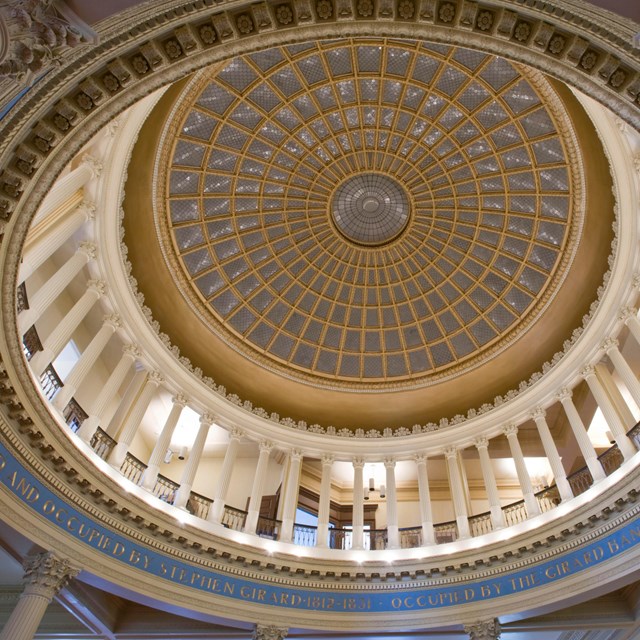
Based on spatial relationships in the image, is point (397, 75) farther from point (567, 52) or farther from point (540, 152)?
point (567, 52)

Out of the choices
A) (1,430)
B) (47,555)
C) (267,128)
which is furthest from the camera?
(267,128)

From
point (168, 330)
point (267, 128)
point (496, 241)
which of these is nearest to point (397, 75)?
point (267, 128)

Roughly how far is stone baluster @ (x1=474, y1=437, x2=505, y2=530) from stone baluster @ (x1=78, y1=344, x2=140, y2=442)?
40.2 ft

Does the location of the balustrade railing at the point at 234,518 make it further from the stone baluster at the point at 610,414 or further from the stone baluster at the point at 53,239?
the stone baluster at the point at 610,414

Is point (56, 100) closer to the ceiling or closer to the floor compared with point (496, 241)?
closer to the floor

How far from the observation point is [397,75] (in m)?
17.8

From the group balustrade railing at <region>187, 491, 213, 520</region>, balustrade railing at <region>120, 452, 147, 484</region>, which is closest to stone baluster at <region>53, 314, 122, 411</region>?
balustrade railing at <region>120, 452, 147, 484</region>

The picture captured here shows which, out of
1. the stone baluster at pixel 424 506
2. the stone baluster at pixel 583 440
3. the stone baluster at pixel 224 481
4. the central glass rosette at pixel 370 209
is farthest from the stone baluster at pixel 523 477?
the stone baluster at pixel 224 481

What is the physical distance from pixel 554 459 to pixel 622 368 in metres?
3.51

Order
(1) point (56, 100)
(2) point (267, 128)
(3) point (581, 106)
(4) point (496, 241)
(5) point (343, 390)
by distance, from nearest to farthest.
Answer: (1) point (56, 100), (3) point (581, 106), (2) point (267, 128), (4) point (496, 241), (5) point (343, 390)

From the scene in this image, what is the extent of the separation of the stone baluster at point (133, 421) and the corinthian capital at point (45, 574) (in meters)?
3.53

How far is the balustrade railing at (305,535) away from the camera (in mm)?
18469

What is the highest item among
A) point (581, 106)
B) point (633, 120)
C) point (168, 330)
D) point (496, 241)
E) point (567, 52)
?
point (496, 241)

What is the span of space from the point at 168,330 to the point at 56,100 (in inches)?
529
